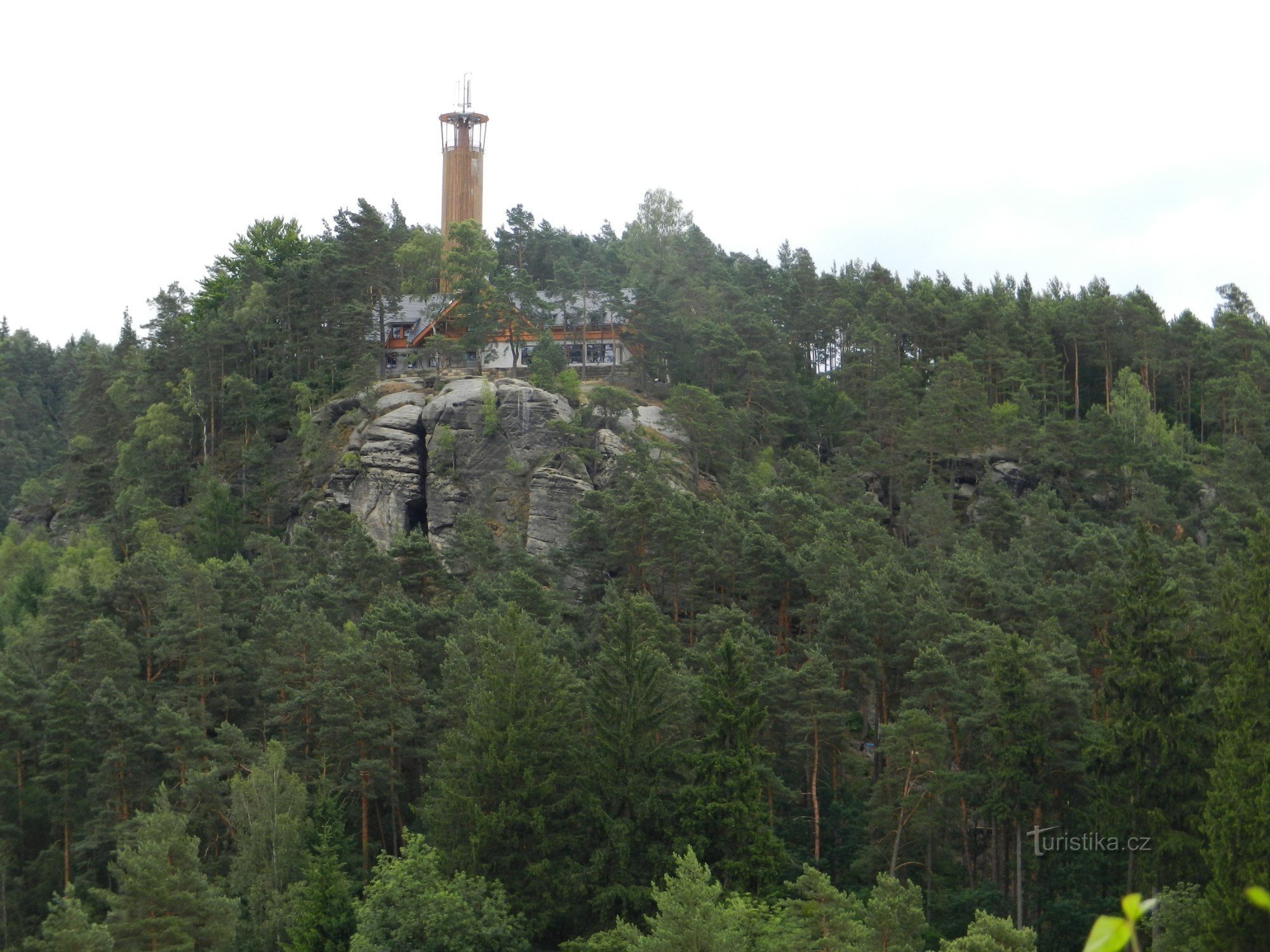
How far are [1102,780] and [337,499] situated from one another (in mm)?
41772

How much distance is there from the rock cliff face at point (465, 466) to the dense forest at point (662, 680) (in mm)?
1992

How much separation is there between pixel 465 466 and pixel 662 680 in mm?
28880

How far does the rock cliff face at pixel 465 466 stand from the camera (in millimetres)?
64125

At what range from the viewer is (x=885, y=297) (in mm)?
82000

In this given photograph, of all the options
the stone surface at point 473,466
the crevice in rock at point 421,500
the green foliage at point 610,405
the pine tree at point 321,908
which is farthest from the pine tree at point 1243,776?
the crevice in rock at point 421,500

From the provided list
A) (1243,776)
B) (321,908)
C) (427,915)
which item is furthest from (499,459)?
(1243,776)

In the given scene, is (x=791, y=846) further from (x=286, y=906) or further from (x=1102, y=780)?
(x=286, y=906)

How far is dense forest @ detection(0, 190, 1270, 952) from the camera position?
34.5 metres

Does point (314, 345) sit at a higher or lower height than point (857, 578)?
higher

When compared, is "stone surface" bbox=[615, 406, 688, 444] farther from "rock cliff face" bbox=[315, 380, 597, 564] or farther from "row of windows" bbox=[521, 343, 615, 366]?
"row of windows" bbox=[521, 343, 615, 366]

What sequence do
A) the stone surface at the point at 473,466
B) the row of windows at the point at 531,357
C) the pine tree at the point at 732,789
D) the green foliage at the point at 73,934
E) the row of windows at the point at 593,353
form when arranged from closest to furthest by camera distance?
the green foliage at the point at 73,934 < the pine tree at the point at 732,789 < the stone surface at the point at 473,466 < the row of windows at the point at 531,357 < the row of windows at the point at 593,353

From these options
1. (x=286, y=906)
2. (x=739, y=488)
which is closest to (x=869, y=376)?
(x=739, y=488)

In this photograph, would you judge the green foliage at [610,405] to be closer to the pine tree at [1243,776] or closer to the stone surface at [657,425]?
the stone surface at [657,425]

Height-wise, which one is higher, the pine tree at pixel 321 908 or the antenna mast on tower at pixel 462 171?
the antenna mast on tower at pixel 462 171
